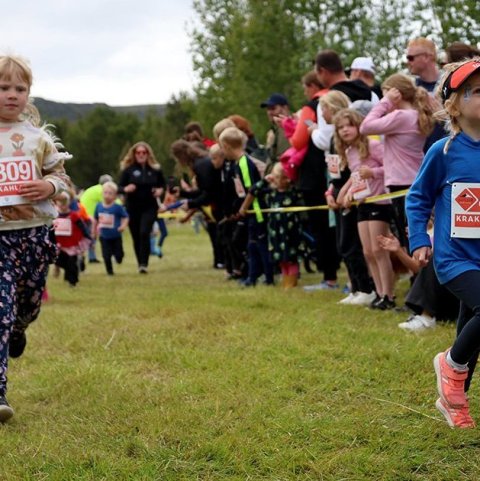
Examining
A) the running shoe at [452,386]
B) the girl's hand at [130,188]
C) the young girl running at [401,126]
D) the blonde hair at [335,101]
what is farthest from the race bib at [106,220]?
the running shoe at [452,386]

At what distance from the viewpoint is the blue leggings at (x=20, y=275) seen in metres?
4.31

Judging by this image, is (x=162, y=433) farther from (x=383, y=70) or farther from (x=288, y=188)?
(x=383, y=70)

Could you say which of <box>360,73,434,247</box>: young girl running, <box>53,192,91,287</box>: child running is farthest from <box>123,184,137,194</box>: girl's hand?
<box>360,73,434,247</box>: young girl running

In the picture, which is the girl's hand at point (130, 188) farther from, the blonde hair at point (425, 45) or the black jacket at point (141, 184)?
the blonde hair at point (425, 45)

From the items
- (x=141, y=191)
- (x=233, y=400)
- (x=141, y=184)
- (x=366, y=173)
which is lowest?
(x=233, y=400)

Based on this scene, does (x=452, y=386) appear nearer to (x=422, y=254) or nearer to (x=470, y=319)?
(x=470, y=319)

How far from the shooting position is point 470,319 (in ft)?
12.4

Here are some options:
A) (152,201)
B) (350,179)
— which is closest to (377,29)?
(152,201)

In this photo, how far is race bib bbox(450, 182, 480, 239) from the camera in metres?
3.72

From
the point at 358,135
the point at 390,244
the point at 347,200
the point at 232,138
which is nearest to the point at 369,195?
the point at 347,200

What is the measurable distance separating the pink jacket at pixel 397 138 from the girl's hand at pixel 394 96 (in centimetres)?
3

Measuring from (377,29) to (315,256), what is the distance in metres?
17.0

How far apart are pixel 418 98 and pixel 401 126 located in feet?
0.88

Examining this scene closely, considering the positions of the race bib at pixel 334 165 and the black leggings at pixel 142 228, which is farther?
the black leggings at pixel 142 228
